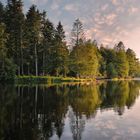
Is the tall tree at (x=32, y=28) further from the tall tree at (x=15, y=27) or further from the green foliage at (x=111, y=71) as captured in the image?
the green foliage at (x=111, y=71)

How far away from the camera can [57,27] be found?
8450 cm

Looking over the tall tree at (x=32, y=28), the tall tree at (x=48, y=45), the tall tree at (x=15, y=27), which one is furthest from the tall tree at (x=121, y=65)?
the tall tree at (x=15, y=27)

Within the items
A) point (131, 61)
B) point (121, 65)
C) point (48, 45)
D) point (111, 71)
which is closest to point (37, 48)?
point (48, 45)

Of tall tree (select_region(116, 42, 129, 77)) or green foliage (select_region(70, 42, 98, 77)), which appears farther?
tall tree (select_region(116, 42, 129, 77))

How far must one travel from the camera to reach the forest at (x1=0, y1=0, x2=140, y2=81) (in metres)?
62.1

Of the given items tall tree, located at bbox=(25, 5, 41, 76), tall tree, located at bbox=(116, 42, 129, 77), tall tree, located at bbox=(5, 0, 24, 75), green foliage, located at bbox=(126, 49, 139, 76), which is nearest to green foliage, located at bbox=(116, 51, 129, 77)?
tall tree, located at bbox=(116, 42, 129, 77)

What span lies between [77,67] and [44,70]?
29.5ft

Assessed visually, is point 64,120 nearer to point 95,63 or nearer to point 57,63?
point 57,63

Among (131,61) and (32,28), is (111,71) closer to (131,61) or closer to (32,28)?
(131,61)

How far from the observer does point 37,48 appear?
252 ft

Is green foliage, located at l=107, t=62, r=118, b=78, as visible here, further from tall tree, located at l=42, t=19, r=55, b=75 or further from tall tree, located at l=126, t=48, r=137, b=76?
tall tree, located at l=42, t=19, r=55, b=75

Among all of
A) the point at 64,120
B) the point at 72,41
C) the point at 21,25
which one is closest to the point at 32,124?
the point at 64,120

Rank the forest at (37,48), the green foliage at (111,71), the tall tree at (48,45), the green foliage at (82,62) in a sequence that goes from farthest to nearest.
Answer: the green foliage at (111,71) → the green foliage at (82,62) → the tall tree at (48,45) → the forest at (37,48)

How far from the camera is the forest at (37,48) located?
62131 mm
